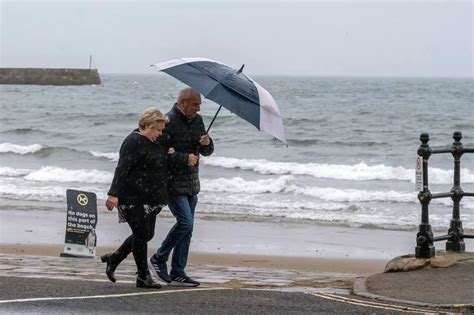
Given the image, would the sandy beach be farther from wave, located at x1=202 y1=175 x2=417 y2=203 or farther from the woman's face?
wave, located at x1=202 y1=175 x2=417 y2=203

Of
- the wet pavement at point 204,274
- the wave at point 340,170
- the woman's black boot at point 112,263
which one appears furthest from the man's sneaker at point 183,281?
the wave at point 340,170

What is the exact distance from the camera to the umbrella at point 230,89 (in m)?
8.31

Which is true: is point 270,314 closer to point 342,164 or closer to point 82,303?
point 82,303

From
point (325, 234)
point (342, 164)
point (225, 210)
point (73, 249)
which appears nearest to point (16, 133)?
point (342, 164)

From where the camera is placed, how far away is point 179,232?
28.9 feet

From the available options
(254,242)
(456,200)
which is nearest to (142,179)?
(456,200)

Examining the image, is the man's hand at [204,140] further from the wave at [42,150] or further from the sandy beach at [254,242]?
the wave at [42,150]

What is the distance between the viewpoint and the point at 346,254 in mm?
13945

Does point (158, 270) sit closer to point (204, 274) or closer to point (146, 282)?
point (146, 282)

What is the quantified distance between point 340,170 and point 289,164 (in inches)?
86.7

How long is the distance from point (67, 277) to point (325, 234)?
7428mm

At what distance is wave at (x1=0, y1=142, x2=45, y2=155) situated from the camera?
3312 cm

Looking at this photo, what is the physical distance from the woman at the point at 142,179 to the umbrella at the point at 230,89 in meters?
0.44

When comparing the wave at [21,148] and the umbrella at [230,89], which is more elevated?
the wave at [21,148]
